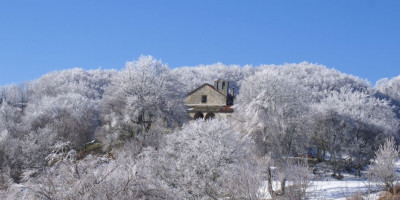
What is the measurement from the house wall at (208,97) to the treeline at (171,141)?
7806mm

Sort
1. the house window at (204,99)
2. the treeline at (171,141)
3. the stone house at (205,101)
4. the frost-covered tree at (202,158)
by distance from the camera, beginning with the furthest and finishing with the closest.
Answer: the house window at (204,99) < the stone house at (205,101) < the frost-covered tree at (202,158) < the treeline at (171,141)

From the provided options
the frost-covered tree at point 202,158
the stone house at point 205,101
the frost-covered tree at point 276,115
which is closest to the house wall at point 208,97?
the stone house at point 205,101

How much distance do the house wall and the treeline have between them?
781 cm

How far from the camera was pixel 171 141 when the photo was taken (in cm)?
2817

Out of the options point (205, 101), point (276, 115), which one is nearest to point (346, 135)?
point (276, 115)

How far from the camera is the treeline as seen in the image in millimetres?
13500

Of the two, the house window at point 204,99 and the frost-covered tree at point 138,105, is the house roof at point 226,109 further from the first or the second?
the frost-covered tree at point 138,105

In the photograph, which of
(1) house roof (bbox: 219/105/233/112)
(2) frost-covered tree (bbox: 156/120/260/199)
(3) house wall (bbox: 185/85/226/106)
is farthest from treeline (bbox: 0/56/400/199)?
(3) house wall (bbox: 185/85/226/106)

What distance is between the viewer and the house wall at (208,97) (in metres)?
54.6

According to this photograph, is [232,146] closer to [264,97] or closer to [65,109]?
[264,97]

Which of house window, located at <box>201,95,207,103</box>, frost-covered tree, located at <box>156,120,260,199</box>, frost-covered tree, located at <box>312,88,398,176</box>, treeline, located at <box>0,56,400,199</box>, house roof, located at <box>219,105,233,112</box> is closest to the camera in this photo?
treeline, located at <box>0,56,400,199</box>

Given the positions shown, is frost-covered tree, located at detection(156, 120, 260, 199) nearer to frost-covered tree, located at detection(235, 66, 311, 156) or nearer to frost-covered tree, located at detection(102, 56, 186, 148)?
frost-covered tree, located at detection(235, 66, 311, 156)

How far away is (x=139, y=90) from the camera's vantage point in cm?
4097

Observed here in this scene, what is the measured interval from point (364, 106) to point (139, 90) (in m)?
29.9
